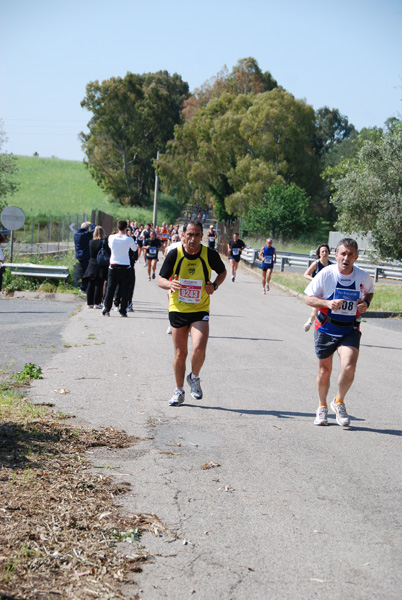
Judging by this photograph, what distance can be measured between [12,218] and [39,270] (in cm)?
180

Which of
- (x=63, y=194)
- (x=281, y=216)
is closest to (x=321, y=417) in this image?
(x=281, y=216)

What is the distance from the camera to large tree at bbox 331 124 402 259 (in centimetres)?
2897

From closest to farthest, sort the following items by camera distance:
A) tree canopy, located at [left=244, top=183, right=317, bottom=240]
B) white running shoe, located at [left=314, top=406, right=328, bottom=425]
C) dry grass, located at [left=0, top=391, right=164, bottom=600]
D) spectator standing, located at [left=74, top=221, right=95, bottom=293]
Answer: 1. dry grass, located at [left=0, top=391, right=164, bottom=600]
2. white running shoe, located at [left=314, top=406, right=328, bottom=425]
3. spectator standing, located at [left=74, top=221, right=95, bottom=293]
4. tree canopy, located at [left=244, top=183, right=317, bottom=240]

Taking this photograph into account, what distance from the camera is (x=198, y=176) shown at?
66625mm

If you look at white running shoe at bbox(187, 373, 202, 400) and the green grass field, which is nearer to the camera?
white running shoe at bbox(187, 373, 202, 400)

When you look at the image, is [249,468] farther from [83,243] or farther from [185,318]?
[83,243]

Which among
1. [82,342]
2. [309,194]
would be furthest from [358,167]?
[309,194]

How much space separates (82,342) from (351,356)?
627cm

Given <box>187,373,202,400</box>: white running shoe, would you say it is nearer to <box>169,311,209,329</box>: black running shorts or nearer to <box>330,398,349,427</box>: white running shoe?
<box>169,311,209,329</box>: black running shorts

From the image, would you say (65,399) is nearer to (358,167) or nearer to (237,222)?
(358,167)

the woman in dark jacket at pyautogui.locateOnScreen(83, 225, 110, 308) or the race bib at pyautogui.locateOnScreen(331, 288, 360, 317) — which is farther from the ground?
the race bib at pyautogui.locateOnScreen(331, 288, 360, 317)

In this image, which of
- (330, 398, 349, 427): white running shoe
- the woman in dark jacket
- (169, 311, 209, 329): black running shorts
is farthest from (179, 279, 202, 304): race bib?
the woman in dark jacket

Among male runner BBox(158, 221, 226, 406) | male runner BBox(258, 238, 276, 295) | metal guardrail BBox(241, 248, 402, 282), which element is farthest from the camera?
metal guardrail BBox(241, 248, 402, 282)

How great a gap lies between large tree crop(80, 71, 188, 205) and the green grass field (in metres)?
2.97
